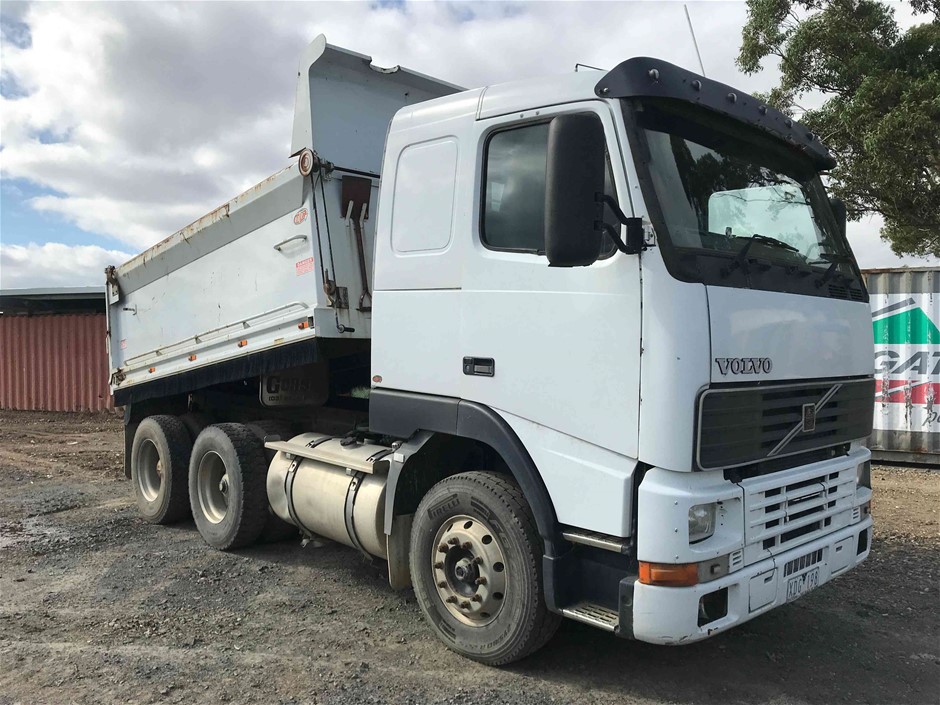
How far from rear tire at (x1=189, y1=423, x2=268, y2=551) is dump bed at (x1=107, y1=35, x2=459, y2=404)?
0.51m

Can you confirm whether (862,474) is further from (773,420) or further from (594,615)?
(594,615)

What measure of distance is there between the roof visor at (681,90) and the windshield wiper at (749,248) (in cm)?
59

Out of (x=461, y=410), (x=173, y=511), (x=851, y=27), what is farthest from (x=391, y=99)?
(x=851, y=27)

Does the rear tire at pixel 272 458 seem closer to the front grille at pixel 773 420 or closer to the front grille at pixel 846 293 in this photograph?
the front grille at pixel 773 420

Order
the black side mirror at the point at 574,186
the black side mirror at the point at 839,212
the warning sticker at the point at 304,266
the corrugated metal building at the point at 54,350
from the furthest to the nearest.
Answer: the corrugated metal building at the point at 54,350 < the warning sticker at the point at 304,266 < the black side mirror at the point at 839,212 < the black side mirror at the point at 574,186

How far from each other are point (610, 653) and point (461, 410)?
59.7 inches

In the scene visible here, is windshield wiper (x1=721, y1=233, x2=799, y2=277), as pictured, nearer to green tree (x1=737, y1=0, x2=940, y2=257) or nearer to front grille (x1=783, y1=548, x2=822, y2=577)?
front grille (x1=783, y1=548, x2=822, y2=577)

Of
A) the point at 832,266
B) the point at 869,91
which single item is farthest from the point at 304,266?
the point at 869,91

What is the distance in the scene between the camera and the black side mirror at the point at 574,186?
290 cm

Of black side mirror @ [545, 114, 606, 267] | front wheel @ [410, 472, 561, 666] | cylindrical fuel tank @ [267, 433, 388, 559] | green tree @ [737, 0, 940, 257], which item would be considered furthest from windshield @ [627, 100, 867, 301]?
green tree @ [737, 0, 940, 257]

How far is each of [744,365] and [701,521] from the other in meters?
0.69

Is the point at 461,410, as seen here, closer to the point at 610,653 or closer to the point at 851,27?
the point at 610,653

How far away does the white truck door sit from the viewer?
3086 millimetres

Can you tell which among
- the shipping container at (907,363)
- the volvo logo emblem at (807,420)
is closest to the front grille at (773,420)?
the volvo logo emblem at (807,420)
